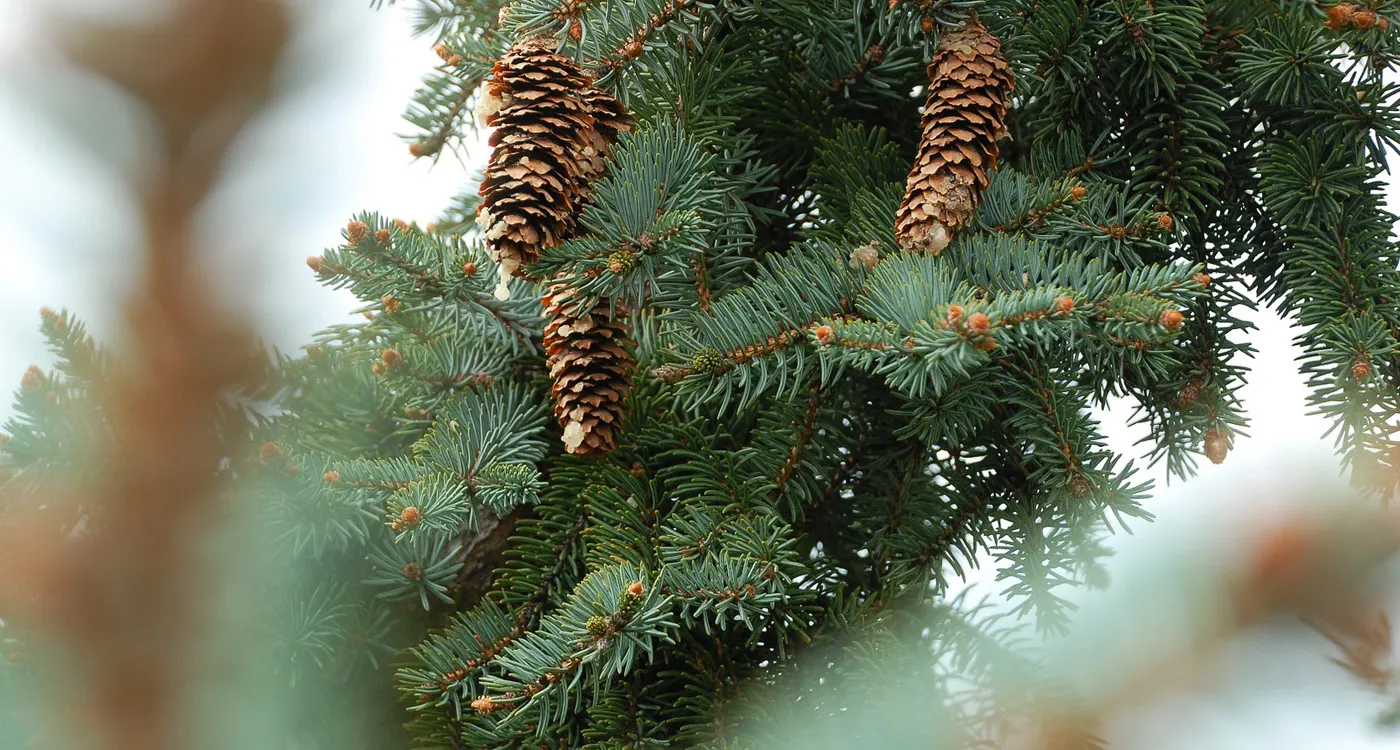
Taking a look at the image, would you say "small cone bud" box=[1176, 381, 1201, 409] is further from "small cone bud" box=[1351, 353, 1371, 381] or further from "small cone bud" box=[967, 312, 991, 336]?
"small cone bud" box=[967, 312, 991, 336]

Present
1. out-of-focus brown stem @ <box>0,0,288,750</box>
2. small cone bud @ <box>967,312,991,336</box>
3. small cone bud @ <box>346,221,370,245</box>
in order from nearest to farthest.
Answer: out-of-focus brown stem @ <box>0,0,288,750</box>, small cone bud @ <box>967,312,991,336</box>, small cone bud @ <box>346,221,370,245</box>

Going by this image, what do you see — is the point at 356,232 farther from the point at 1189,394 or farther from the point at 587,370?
the point at 1189,394

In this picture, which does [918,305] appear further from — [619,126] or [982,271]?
[619,126]

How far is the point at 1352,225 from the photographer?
394 millimetres

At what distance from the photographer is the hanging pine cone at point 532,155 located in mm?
361

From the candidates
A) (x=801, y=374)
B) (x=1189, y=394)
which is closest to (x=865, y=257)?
(x=801, y=374)

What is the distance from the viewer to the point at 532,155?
37cm

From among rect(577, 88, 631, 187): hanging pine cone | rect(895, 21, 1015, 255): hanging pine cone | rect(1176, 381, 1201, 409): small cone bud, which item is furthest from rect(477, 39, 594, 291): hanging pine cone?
rect(1176, 381, 1201, 409): small cone bud

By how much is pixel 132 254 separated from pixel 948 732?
0.31m

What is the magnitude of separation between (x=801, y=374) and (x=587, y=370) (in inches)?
3.6

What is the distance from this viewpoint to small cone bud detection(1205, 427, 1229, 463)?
398 millimetres

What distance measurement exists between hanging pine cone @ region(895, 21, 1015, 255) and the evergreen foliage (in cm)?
1

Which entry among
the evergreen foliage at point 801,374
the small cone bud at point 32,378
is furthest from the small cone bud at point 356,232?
the small cone bud at point 32,378

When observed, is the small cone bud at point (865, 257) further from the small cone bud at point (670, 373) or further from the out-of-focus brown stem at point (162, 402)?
the out-of-focus brown stem at point (162, 402)
